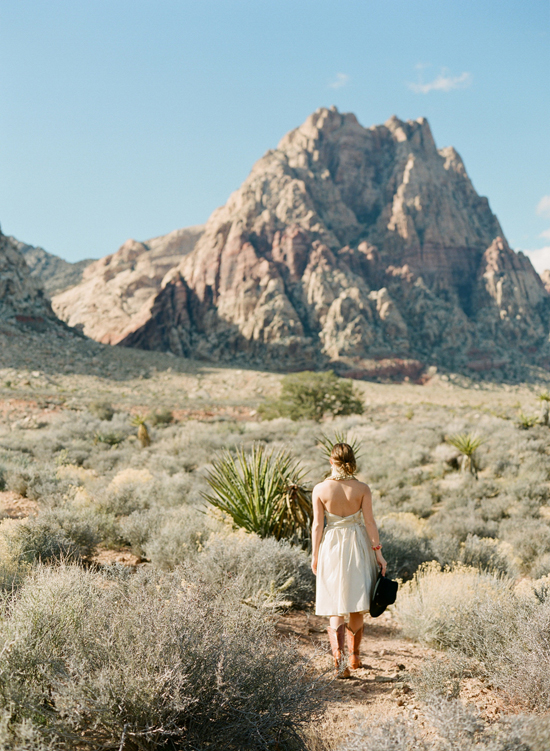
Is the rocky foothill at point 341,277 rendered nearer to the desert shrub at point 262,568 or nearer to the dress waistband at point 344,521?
the desert shrub at point 262,568

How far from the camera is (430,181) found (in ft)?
314

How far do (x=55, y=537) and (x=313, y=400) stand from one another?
19.2 meters

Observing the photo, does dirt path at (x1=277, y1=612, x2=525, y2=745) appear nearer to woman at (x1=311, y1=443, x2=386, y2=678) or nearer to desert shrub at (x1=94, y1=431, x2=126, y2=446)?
woman at (x1=311, y1=443, x2=386, y2=678)

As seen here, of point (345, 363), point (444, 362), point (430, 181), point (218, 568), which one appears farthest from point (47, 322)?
point (430, 181)

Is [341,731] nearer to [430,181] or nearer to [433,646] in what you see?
[433,646]

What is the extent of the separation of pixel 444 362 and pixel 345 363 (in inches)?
800

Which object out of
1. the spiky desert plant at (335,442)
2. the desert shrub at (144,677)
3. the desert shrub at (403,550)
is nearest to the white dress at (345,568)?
the desert shrub at (144,677)

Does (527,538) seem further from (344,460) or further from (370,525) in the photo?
(344,460)

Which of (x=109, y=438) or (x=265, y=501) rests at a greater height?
(x=265, y=501)

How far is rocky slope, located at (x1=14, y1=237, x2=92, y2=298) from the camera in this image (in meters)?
107

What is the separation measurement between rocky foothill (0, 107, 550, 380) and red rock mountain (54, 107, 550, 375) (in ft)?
0.83

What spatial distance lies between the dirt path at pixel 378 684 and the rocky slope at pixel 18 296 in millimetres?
47321

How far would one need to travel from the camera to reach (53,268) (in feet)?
406

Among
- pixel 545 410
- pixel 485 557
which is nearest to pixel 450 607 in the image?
pixel 485 557
